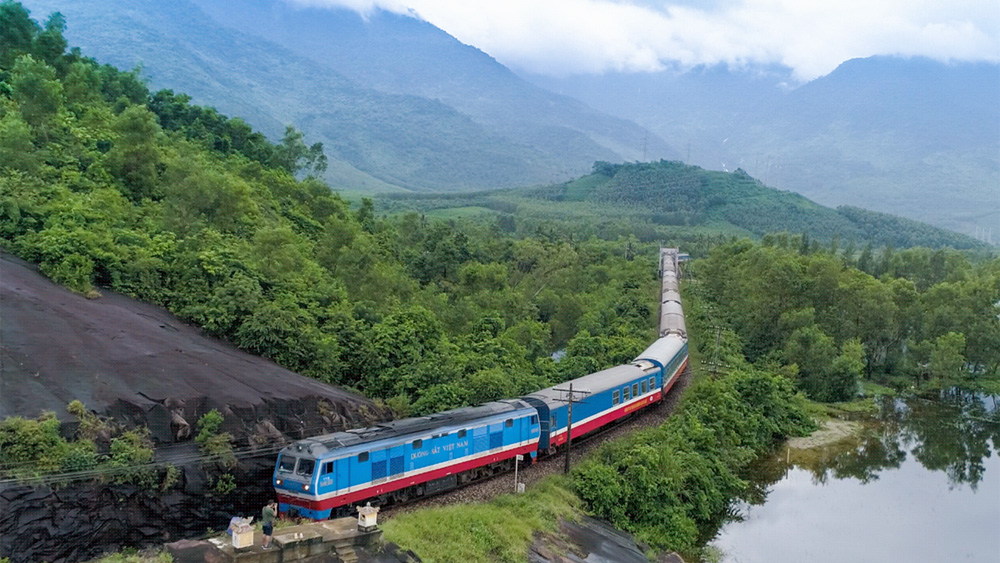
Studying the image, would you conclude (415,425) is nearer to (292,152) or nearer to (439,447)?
(439,447)

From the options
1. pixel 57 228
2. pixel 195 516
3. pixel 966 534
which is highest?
pixel 57 228

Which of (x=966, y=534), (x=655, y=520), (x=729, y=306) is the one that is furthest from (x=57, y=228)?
(x=729, y=306)

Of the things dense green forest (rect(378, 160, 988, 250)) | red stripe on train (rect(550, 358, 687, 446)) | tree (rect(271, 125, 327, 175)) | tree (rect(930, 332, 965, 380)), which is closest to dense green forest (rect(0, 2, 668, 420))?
tree (rect(271, 125, 327, 175))

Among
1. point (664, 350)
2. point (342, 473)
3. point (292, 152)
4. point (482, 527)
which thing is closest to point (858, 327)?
point (664, 350)

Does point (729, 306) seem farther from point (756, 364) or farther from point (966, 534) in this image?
point (966, 534)

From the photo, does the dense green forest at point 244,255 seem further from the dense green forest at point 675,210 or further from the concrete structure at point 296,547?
the dense green forest at point 675,210

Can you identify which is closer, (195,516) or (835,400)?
(195,516)

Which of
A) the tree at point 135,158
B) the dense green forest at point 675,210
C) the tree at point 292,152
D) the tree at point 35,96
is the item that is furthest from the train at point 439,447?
the dense green forest at point 675,210
